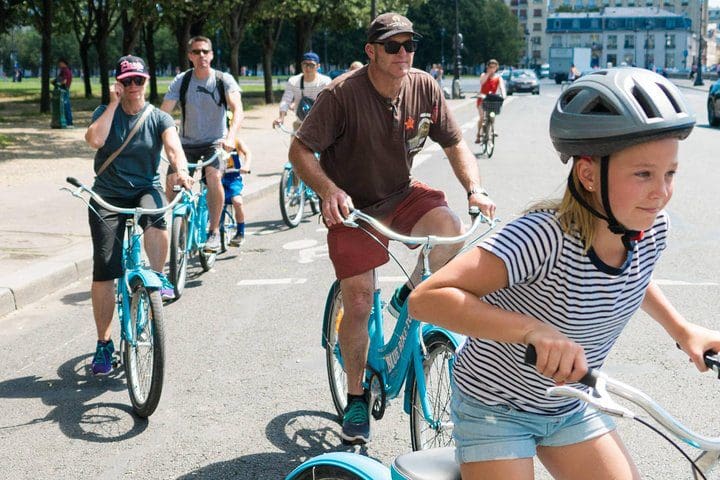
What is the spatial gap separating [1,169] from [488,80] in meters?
9.97

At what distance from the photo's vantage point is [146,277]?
521cm

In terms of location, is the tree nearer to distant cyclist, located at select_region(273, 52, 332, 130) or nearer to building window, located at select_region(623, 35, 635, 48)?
distant cyclist, located at select_region(273, 52, 332, 130)

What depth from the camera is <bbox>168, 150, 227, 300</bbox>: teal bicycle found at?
780 centimetres

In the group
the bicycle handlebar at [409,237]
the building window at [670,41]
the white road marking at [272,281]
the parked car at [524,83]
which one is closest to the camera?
the bicycle handlebar at [409,237]

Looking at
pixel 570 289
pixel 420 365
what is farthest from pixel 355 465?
pixel 420 365

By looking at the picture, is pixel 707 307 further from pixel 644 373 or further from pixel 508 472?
pixel 508 472

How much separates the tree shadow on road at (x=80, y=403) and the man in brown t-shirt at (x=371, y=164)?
1331 mm

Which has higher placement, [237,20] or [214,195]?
[237,20]

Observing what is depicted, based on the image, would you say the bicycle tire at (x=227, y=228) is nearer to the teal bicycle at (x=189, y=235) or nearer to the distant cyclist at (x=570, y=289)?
the teal bicycle at (x=189, y=235)

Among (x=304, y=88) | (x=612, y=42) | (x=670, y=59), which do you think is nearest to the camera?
(x=304, y=88)

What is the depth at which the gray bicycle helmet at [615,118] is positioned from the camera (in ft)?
7.12

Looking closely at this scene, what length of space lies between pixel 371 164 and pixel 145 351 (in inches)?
70.7

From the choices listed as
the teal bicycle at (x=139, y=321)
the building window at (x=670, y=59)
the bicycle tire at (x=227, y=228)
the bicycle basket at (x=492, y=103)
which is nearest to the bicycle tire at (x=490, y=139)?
the bicycle basket at (x=492, y=103)

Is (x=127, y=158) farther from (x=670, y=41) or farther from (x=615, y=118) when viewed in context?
(x=670, y=41)
